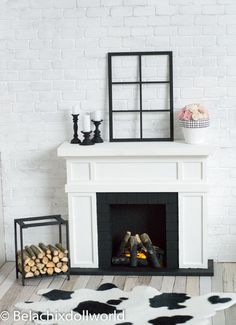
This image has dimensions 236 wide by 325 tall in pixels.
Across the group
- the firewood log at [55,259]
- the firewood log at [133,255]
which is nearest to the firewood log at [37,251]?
the firewood log at [55,259]

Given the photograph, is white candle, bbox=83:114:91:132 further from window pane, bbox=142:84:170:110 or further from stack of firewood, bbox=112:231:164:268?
stack of firewood, bbox=112:231:164:268

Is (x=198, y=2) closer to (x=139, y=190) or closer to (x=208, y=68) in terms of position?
(x=208, y=68)

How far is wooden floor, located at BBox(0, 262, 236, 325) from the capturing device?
6.70 meters

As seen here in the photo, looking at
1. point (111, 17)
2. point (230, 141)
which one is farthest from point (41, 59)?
point (230, 141)

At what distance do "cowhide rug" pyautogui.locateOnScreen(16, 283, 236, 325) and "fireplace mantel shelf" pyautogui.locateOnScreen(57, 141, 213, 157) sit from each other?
1.12 m

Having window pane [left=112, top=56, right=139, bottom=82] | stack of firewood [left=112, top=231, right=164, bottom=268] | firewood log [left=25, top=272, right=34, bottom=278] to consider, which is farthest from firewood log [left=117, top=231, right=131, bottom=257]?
window pane [left=112, top=56, right=139, bottom=82]

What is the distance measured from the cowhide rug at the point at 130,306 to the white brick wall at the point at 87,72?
1.06 metres

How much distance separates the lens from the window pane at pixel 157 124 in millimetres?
7281

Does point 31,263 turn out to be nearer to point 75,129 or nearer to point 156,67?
point 75,129

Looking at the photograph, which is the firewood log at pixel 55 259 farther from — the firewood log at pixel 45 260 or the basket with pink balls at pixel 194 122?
the basket with pink balls at pixel 194 122

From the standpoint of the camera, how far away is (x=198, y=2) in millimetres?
7086

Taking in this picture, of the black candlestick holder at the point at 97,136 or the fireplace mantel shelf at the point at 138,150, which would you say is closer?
the fireplace mantel shelf at the point at 138,150

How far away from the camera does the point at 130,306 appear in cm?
632

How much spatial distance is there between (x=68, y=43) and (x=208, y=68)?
1.25 meters
